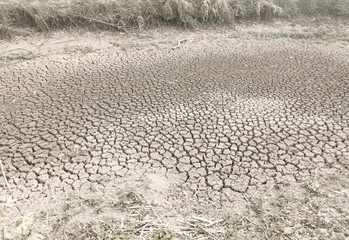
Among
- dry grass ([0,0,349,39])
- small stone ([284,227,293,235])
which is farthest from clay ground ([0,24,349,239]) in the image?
dry grass ([0,0,349,39])

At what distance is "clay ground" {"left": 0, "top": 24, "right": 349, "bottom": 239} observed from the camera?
1.78 meters

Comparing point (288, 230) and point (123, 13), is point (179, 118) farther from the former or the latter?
point (123, 13)

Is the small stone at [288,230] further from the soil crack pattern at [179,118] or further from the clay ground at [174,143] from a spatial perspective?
the soil crack pattern at [179,118]

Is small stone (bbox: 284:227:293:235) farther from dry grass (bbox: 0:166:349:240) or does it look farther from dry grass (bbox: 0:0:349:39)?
dry grass (bbox: 0:0:349:39)

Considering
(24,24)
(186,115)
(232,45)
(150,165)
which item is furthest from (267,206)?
(24,24)

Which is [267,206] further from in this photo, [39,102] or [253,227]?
[39,102]

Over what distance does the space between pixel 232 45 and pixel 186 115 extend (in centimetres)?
→ 204

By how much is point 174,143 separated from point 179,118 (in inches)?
14.4

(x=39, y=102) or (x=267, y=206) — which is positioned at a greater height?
(x=39, y=102)

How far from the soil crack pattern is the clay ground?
0.01m

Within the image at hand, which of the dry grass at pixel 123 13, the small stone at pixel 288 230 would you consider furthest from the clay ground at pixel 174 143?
the dry grass at pixel 123 13

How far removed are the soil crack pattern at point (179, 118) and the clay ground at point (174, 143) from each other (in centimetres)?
1

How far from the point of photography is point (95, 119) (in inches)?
107

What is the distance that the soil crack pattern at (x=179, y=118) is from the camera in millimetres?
2154
